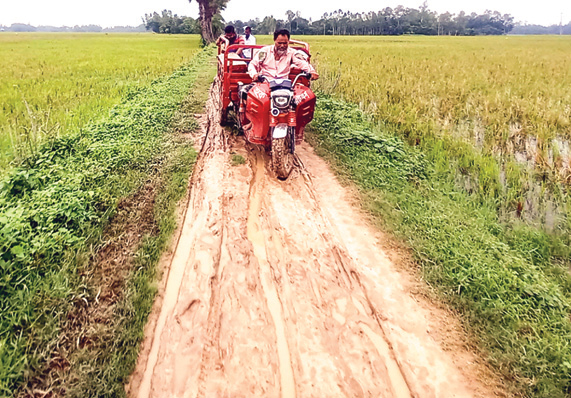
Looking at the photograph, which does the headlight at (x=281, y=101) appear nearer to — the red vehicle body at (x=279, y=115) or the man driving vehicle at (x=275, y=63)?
the red vehicle body at (x=279, y=115)

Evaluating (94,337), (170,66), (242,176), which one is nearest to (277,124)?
(242,176)

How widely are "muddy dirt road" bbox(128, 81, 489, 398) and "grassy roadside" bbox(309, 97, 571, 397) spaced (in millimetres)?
319

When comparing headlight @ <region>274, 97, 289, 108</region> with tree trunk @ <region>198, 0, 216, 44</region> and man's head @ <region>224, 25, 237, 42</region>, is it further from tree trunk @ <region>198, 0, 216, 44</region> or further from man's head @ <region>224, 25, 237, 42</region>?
tree trunk @ <region>198, 0, 216, 44</region>

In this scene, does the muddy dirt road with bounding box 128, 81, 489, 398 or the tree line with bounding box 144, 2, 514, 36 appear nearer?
the muddy dirt road with bounding box 128, 81, 489, 398

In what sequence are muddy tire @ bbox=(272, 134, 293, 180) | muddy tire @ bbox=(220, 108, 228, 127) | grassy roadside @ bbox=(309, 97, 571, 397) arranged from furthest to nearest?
muddy tire @ bbox=(220, 108, 228, 127), muddy tire @ bbox=(272, 134, 293, 180), grassy roadside @ bbox=(309, 97, 571, 397)

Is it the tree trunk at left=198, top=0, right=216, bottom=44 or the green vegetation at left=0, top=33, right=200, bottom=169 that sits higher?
the tree trunk at left=198, top=0, right=216, bottom=44

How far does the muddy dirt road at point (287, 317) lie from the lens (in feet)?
8.29

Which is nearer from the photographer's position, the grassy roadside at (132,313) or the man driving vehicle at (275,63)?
the grassy roadside at (132,313)

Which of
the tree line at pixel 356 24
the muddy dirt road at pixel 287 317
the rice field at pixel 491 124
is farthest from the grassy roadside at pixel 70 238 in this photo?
the tree line at pixel 356 24

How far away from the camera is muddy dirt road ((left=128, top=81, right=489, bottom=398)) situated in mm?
2525

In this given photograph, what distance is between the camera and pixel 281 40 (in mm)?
5699

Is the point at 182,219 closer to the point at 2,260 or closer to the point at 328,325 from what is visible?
the point at 2,260

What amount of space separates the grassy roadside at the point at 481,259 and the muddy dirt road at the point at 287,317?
0.32 metres

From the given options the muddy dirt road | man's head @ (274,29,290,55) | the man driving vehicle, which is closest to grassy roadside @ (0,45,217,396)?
the muddy dirt road
